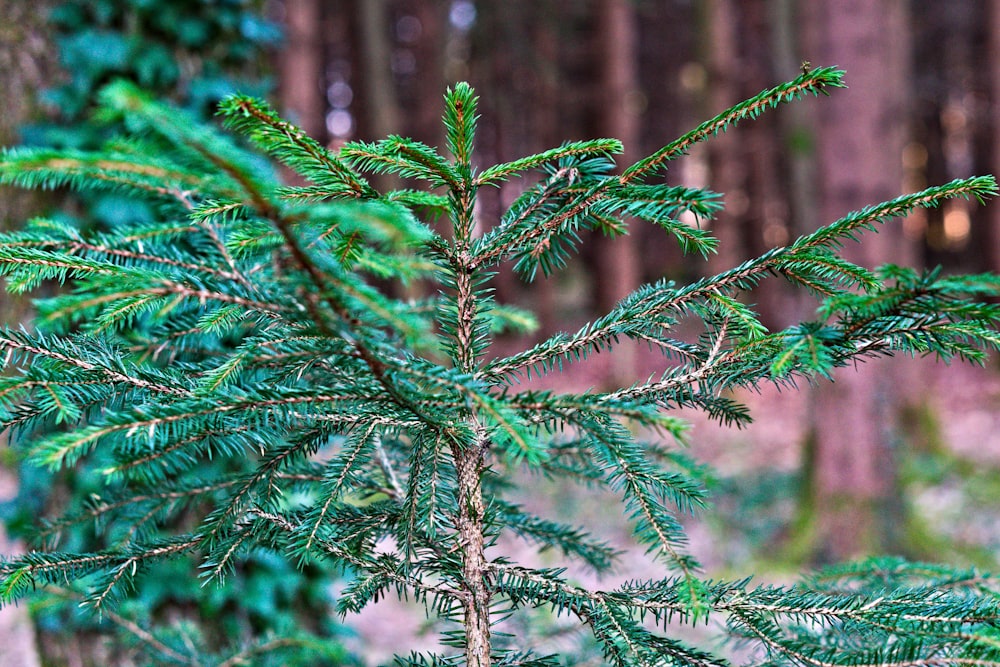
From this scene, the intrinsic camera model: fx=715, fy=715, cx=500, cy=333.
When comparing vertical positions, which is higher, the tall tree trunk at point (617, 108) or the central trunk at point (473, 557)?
the tall tree trunk at point (617, 108)

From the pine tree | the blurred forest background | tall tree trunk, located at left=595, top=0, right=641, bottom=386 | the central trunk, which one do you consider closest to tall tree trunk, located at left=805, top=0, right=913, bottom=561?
the blurred forest background

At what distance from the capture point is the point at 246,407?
3.33 ft

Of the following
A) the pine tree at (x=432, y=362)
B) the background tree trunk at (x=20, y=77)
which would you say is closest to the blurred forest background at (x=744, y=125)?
the background tree trunk at (x=20, y=77)

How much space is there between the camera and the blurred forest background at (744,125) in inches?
102

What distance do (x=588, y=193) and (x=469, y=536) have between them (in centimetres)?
63

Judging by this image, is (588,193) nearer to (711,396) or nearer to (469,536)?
(711,396)

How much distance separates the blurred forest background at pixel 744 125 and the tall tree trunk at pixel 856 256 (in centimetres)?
1

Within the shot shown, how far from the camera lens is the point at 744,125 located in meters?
16.6

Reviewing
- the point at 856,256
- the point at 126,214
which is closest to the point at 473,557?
the point at 126,214

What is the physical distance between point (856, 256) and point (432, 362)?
4817 millimetres

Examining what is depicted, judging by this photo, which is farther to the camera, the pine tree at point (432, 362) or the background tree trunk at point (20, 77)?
the background tree trunk at point (20, 77)

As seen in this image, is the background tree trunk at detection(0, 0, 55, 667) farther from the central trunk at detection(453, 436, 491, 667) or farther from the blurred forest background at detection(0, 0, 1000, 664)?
the central trunk at detection(453, 436, 491, 667)

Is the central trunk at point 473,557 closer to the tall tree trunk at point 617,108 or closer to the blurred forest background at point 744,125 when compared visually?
the blurred forest background at point 744,125

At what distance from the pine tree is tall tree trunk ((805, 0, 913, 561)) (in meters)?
4.38
